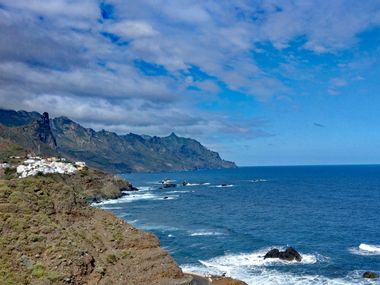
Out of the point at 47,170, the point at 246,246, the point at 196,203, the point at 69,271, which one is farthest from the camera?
the point at 47,170

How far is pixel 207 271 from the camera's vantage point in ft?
186

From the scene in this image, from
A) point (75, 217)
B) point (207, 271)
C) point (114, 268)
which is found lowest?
point (207, 271)

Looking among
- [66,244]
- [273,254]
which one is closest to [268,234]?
[273,254]

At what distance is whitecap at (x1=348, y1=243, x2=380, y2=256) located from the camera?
2665 inches

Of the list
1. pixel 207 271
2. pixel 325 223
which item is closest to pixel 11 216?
pixel 207 271

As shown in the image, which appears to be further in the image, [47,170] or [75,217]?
[47,170]

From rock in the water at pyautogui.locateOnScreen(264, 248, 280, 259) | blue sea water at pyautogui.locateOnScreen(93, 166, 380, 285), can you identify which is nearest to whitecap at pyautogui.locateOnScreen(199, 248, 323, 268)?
blue sea water at pyautogui.locateOnScreen(93, 166, 380, 285)

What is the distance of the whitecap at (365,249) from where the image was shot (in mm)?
67688

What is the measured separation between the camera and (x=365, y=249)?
230 feet

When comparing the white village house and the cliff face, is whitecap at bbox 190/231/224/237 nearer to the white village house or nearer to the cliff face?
the cliff face

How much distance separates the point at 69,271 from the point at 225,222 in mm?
72243

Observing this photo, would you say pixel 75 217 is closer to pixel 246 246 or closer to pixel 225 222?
pixel 246 246

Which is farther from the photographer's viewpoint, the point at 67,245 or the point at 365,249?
the point at 365,249

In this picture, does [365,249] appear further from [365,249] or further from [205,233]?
[205,233]
